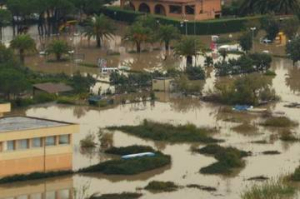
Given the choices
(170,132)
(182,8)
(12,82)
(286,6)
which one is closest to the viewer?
(170,132)

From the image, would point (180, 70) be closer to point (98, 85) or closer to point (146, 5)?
point (98, 85)

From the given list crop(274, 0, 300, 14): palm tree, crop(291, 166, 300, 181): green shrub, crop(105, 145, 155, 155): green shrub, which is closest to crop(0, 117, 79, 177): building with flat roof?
crop(105, 145, 155, 155): green shrub

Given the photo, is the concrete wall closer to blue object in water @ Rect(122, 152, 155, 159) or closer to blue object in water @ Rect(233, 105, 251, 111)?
blue object in water @ Rect(122, 152, 155, 159)

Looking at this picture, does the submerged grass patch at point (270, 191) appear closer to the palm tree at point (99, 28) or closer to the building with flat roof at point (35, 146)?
the building with flat roof at point (35, 146)

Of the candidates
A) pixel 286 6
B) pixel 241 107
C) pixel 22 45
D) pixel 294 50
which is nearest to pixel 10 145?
pixel 241 107

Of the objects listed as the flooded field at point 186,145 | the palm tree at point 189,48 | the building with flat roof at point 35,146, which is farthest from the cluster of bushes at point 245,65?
the building with flat roof at point 35,146

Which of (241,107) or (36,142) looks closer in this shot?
(36,142)

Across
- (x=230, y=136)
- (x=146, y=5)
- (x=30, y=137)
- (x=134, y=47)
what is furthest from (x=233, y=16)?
(x=30, y=137)

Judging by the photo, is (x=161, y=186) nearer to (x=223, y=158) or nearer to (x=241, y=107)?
(x=223, y=158)
